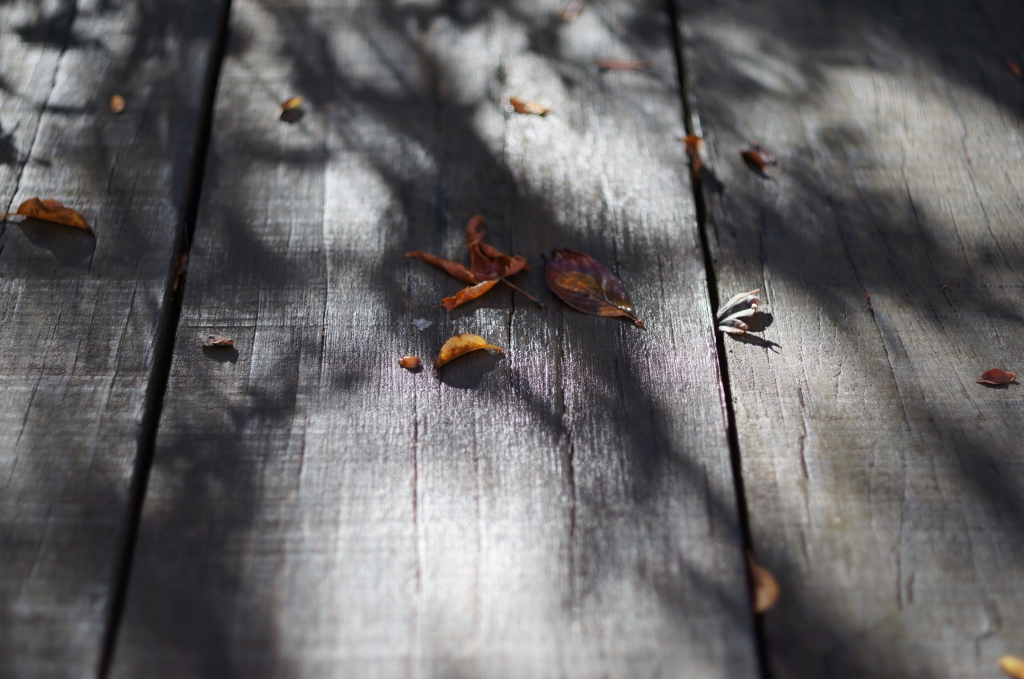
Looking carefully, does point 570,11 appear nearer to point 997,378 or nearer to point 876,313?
point 876,313

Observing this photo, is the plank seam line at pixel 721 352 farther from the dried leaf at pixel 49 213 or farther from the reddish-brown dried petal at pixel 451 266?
the dried leaf at pixel 49 213

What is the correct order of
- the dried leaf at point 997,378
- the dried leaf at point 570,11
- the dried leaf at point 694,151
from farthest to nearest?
the dried leaf at point 570,11, the dried leaf at point 694,151, the dried leaf at point 997,378

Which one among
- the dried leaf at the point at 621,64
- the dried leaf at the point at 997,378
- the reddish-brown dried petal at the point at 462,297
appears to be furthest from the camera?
the dried leaf at the point at 621,64

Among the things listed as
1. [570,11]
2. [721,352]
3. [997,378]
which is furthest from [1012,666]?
[570,11]

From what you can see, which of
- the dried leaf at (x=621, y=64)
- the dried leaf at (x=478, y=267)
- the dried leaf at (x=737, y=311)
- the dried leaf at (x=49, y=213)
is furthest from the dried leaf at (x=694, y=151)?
the dried leaf at (x=49, y=213)

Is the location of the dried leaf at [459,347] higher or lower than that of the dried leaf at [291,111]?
higher

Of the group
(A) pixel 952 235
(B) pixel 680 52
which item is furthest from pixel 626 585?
(B) pixel 680 52

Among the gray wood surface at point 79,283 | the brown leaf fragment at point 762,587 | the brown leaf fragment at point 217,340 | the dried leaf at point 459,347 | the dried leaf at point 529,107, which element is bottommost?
the gray wood surface at point 79,283

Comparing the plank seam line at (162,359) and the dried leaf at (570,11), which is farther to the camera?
the dried leaf at (570,11)
